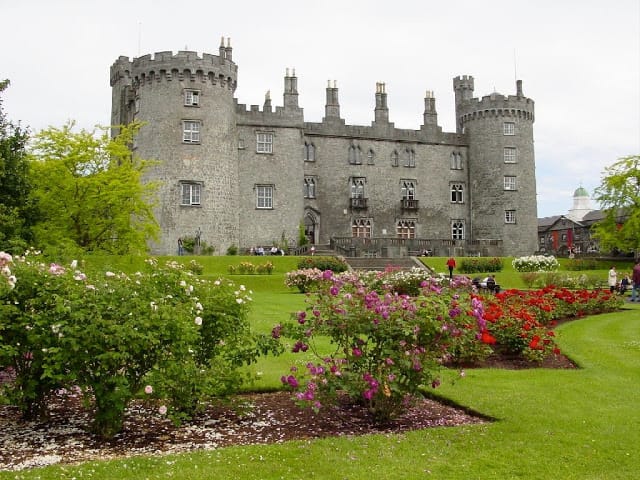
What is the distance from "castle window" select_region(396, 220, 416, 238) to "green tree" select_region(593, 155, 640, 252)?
1364 centimetres

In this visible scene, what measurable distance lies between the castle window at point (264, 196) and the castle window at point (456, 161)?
16.6m

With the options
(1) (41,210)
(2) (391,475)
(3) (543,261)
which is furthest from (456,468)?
(3) (543,261)

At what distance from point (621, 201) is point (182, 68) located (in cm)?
3216

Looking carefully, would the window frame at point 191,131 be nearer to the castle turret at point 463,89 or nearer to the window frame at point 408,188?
the window frame at point 408,188

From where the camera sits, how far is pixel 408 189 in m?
52.2

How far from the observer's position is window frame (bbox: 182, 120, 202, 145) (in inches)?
1626

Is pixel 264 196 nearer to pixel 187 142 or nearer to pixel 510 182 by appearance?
pixel 187 142

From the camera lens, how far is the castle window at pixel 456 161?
53287 millimetres

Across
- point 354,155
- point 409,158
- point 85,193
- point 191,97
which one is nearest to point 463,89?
point 409,158

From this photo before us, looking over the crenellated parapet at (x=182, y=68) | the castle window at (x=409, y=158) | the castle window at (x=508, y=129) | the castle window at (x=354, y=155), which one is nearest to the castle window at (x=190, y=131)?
the crenellated parapet at (x=182, y=68)

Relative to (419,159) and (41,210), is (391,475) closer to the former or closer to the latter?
(41,210)

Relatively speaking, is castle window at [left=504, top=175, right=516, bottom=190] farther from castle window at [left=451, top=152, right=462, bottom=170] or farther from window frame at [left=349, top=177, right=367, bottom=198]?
window frame at [left=349, top=177, right=367, bottom=198]

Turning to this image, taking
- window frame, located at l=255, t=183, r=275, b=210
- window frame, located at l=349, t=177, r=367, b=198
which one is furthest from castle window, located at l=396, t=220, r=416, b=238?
window frame, located at l=255, t=183, r=275, b=210

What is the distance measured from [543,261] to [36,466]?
38.0m
